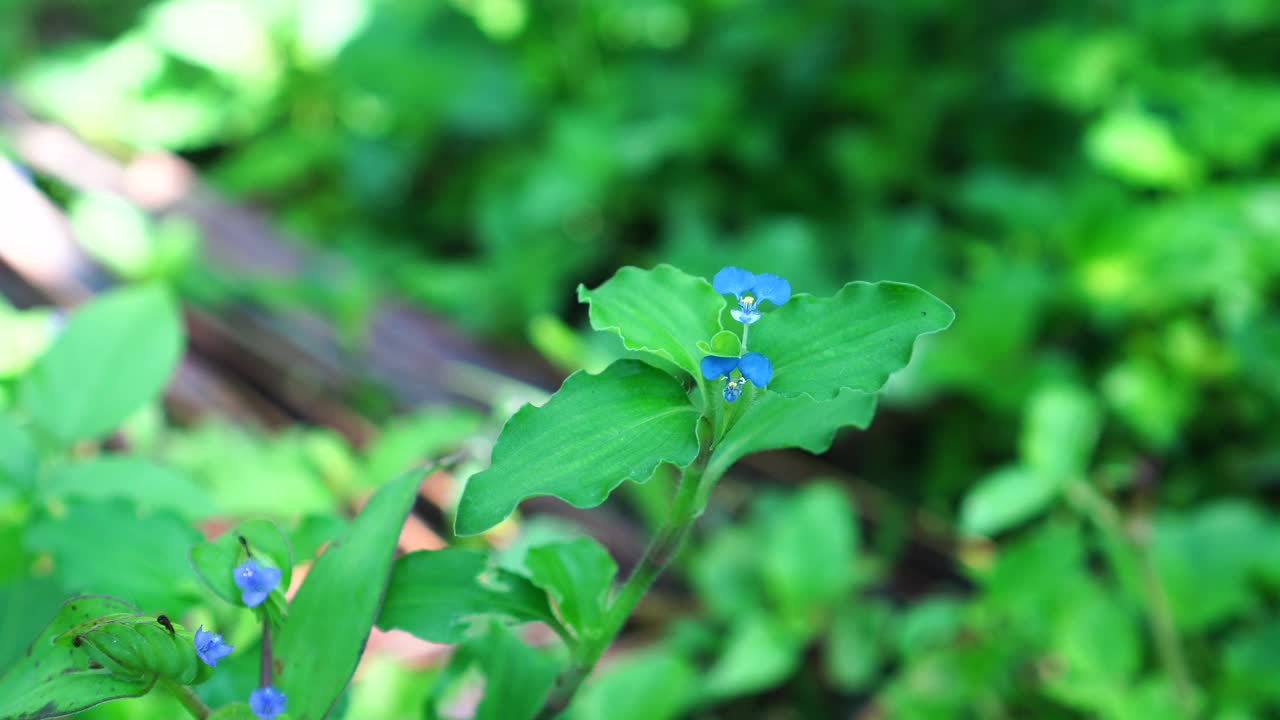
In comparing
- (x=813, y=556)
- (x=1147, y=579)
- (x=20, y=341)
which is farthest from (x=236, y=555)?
(x=1147, y=579)

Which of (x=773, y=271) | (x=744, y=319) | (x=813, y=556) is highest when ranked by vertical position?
(x=744, y=319)

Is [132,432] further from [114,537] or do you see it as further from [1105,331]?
[1105,331]

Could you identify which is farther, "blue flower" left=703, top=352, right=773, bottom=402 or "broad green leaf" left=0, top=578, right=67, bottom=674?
"broad green leaf" left=0, top=578, right=67, bottom=674

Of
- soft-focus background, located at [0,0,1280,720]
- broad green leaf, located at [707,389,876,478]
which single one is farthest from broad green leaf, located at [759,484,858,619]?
broad green leaf, located at [707,389,876,478]

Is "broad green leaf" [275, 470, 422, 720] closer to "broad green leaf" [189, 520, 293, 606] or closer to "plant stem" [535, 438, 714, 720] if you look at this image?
"broad green leaf" [189, 520, 293, 606]

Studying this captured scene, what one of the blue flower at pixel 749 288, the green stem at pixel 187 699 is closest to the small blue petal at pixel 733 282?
the blue flower at pixel 749 288

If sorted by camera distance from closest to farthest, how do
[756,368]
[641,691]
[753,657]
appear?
[756,368] < [641,691] < [753,657]

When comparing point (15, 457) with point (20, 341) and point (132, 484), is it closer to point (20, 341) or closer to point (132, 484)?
point (132, 484)

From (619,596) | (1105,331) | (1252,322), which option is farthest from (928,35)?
(619,596)
